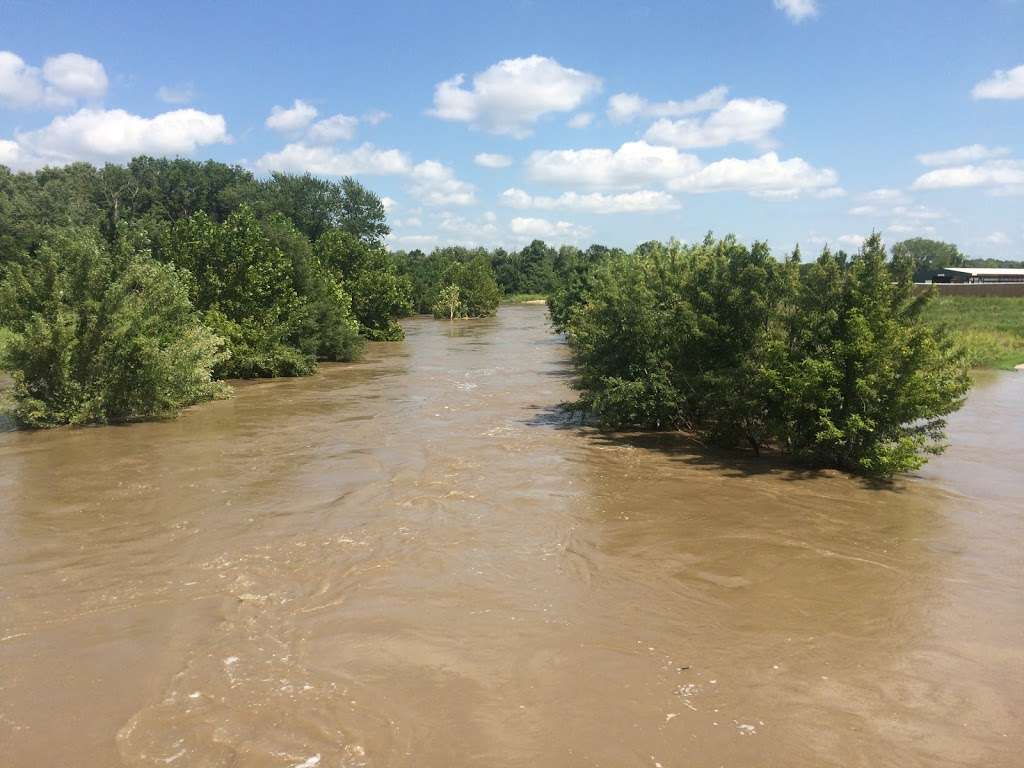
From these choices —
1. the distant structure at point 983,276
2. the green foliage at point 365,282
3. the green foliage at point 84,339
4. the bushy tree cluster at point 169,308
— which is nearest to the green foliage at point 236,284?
the bushy tree cluster at point 169,308

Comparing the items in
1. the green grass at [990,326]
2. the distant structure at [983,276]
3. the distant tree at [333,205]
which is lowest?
the green grass at [990,326]

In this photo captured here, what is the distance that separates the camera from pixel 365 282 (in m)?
47.8

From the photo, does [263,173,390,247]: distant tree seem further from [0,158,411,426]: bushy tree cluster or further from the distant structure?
the distant structure

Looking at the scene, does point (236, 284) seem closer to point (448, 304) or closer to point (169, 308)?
point (169, 308)

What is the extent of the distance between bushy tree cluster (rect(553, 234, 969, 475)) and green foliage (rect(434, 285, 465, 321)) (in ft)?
198

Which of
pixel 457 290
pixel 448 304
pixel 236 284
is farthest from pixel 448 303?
pixel 236 284

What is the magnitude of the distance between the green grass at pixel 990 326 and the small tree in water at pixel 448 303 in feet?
149

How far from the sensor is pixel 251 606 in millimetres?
8594

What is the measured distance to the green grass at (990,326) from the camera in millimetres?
35562

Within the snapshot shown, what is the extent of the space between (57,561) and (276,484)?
4.34 meters

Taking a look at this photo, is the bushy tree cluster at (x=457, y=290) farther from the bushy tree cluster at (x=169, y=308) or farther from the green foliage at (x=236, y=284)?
the green foliage at (x=236, y=284)

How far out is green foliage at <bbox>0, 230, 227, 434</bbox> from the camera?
1852 centimetres

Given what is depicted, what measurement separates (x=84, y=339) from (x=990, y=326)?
159 feet

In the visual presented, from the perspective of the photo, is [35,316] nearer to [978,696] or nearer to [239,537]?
[239,537]
